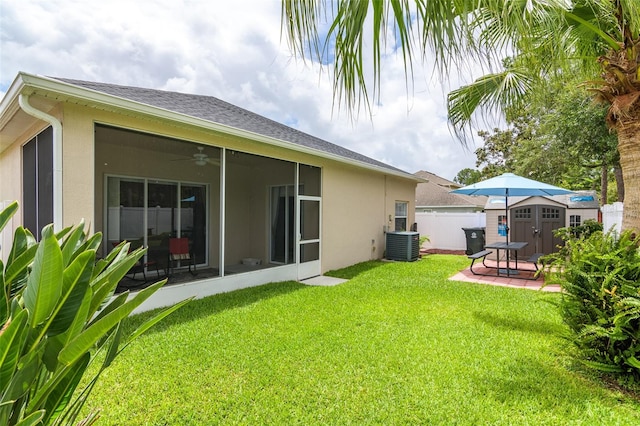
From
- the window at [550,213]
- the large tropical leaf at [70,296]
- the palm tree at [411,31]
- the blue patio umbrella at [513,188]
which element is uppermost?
the palm tree at [411,31]

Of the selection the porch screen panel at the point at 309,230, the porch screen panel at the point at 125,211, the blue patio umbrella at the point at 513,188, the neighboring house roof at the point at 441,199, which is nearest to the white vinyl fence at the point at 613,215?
the blue patio umbrella at the point at 513,188

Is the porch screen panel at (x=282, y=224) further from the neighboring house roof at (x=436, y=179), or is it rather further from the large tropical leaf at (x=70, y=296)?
the neighboring house roof at (x=436, y=179)

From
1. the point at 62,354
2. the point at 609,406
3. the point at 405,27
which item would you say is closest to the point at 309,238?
the point at 609,406

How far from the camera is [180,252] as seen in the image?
8367mm

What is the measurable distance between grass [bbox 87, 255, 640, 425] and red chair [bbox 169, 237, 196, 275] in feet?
7.01

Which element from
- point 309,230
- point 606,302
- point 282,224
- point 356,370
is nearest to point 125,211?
point 282,224

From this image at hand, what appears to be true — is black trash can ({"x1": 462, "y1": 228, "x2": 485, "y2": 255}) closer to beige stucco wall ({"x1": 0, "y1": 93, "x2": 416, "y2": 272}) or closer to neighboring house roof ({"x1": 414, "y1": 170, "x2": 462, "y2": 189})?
beige stucco wall ({"x1": 0, "y1": 93, "x2": 416, "y2": 272})

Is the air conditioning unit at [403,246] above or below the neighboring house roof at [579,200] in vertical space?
below

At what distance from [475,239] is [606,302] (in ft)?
36.3

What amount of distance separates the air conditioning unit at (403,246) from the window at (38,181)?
10132mm

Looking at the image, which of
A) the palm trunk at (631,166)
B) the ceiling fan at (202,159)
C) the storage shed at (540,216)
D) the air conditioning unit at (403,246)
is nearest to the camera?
the palm trunk at (631,166)

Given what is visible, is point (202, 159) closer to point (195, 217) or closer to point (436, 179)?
point (195, 217)

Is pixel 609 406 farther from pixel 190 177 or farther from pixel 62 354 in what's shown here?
pixel 190 177

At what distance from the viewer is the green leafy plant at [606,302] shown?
11.1 feet
